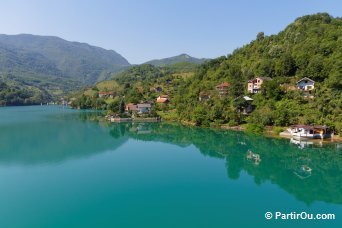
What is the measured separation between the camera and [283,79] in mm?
38938

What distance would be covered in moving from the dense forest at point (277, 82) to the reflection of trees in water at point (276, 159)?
3921 mm

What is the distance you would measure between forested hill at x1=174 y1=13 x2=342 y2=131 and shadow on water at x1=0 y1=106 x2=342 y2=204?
369cm

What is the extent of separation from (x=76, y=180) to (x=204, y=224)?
929 cm

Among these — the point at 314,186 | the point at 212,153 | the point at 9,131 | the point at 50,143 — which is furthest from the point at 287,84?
the point at 9,131

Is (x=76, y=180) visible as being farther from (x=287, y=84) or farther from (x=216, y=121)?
(x=287, y=84)

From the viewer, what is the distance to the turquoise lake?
1238 cm

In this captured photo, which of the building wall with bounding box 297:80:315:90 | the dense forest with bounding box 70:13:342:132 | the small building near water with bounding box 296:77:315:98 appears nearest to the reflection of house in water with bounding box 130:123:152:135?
the dense forest with bounding box 70:13:342:132

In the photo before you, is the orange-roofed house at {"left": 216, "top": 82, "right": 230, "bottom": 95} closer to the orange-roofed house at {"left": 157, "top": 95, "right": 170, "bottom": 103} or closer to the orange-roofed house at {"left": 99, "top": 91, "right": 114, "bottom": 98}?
the orange-roofed house at {"left": 157, "top": 95, "right": 170, "bottom": 103}

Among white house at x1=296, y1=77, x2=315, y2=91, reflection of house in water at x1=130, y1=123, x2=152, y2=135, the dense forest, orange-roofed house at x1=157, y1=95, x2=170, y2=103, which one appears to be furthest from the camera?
orange-roofed house at x1=157, y1=95, x2=170, y2=103

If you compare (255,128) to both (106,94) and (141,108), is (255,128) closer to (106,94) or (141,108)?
(141,108)

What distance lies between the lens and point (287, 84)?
38.7 metres

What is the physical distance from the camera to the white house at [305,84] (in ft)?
118

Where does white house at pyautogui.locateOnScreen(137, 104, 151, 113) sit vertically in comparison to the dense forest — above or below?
below

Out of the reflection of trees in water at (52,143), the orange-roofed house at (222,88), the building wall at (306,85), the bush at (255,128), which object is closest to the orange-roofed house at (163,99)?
the orange-roofed house at (222,88)
